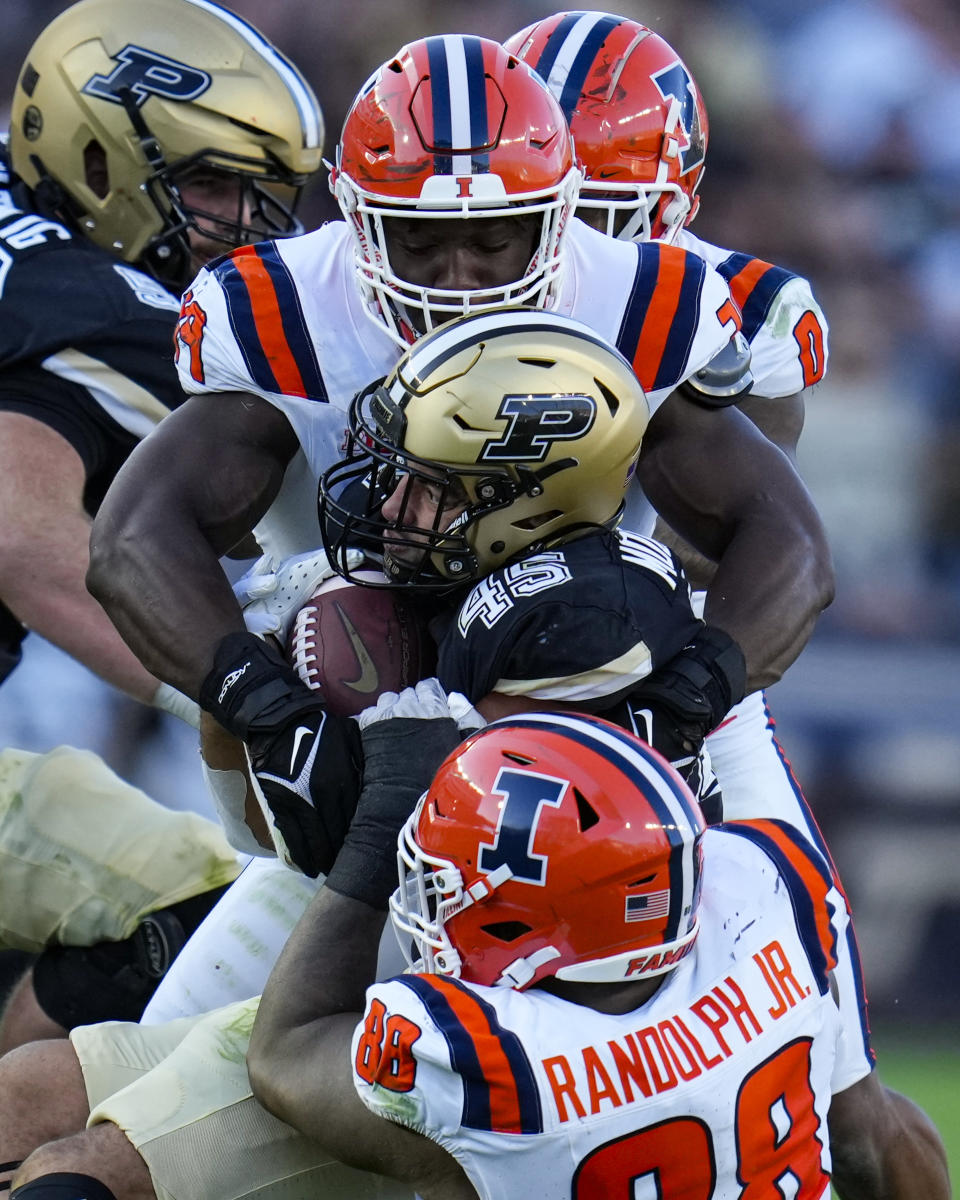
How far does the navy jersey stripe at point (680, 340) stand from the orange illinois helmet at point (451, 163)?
198mm

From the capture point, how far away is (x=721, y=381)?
265 cm

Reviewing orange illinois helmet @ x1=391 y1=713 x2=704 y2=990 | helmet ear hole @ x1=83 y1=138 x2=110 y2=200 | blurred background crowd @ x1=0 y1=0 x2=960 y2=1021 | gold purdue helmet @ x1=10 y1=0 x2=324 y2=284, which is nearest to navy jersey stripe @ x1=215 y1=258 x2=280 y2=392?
orange illinois helmet @ x1=391 y1=713 x2=704 y2=990

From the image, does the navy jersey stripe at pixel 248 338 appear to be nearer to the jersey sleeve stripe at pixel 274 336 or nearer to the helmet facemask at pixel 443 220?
the jersey sleeve stripe at pixel 274 336

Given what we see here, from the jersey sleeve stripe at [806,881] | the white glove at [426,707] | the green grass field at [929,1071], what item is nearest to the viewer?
the jersey sleeve stripe at [806,881]

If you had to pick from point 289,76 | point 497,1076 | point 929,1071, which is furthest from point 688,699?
point 929,1071

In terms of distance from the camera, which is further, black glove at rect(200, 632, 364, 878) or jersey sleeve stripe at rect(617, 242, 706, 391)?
jersey sleeve stripe at rect(617, 242, 706, 391)

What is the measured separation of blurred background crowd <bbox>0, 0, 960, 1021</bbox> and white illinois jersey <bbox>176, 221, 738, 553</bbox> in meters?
2.88

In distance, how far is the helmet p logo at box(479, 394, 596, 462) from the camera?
2.19 metres

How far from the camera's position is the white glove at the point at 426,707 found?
7.17 feet

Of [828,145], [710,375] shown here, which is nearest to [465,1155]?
[710,375]

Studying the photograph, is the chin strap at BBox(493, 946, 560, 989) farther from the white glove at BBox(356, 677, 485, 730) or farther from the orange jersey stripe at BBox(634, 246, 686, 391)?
the orange jersey stripe at BBox(634, 246, 686, 391)

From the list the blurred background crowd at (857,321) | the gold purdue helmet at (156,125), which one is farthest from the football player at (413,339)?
the blurred background crowd at (857,321)

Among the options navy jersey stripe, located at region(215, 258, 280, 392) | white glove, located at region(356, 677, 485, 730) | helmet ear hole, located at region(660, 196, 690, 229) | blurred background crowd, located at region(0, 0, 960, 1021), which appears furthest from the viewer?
blurred background crowd, located at region(0, 0, 960, 1021)

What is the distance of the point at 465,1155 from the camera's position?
1.91 metres
